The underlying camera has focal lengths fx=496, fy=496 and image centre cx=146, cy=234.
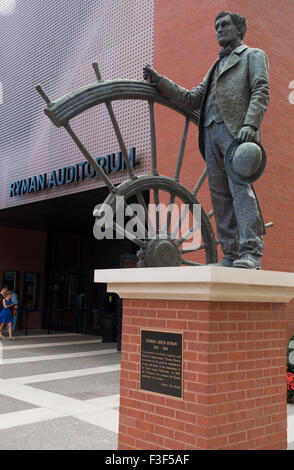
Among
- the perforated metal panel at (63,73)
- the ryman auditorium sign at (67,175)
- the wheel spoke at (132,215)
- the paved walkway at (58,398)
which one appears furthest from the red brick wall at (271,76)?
the wheel spoke at (132,215)

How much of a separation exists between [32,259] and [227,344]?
63.5ft

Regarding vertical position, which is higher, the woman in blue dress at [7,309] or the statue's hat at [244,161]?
the statue's hat at [244,161]

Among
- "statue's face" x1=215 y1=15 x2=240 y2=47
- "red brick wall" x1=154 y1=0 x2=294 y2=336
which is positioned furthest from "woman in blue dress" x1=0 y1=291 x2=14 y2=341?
"statue's face" x1=215 y1=15 x2=240 y2=47

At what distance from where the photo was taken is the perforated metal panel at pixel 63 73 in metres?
11.7

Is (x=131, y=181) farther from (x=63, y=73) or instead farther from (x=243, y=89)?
(x=63, y=73)

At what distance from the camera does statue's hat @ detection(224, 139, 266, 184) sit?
4.07 meters

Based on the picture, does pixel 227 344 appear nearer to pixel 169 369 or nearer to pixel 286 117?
pixel 169 369

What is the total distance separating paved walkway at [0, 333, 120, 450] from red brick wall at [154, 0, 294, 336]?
14.3 feet

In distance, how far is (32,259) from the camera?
22.3 meters

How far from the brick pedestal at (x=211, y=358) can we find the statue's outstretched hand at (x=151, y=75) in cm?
194

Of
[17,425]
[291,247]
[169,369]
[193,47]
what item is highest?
[193,47]

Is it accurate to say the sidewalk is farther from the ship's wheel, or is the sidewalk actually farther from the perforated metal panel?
the perforated metal panel

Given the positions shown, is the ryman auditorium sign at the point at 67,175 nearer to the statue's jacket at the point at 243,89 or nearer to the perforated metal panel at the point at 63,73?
the perforated metal panel at the point at 63,73
